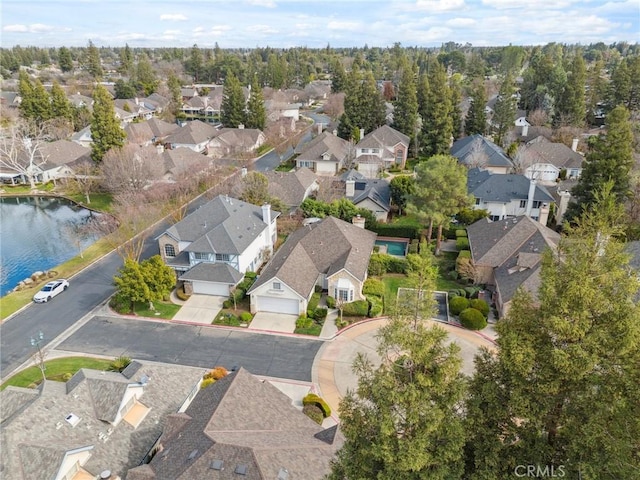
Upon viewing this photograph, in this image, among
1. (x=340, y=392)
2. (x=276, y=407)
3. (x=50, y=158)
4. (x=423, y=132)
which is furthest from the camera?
Result: (x=423, y=132)

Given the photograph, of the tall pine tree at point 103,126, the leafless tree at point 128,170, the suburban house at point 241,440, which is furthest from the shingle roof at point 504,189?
the tall pine tree at point 103,126

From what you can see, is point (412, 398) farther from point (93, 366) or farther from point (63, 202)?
point (63, 202)

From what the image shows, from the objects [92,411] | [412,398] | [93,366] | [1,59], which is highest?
[1,59]

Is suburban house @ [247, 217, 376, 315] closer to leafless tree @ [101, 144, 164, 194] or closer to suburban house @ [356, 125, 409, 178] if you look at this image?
leafless tree @ [101, 144, 164, 194]

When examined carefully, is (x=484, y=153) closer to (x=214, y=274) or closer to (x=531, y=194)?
(x=531, y=194)

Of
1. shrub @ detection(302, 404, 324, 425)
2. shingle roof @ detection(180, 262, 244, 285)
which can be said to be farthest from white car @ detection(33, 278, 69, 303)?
shrub @ detection(302, 404, 324, 425)

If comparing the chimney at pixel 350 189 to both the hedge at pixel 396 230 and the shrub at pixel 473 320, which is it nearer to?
the hedge at pixel 396 230

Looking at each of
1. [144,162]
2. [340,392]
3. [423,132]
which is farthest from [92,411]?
[423,132]
